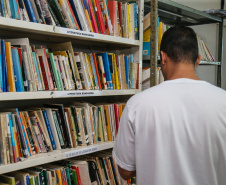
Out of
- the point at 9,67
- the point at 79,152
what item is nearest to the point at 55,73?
the point at 9,67

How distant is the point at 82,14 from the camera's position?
1.66 metres

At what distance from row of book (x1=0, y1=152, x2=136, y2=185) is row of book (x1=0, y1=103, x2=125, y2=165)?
12 centimetres

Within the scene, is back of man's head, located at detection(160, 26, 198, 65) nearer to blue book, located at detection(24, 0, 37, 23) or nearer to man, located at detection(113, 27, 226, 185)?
man, located at detection(113, 27, 226, 185)

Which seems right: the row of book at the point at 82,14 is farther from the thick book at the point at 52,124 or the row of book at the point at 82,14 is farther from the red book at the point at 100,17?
the thick book at the point at 52,124

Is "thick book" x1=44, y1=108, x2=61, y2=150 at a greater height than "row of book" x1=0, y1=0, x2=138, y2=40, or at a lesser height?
lesser

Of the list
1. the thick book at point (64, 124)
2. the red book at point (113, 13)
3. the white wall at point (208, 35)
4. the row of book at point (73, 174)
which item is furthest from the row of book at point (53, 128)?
the white wall at point (208, 35)

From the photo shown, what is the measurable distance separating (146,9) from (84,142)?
1317 mm

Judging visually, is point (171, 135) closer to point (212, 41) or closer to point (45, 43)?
point (45, 43)

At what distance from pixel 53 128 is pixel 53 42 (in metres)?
0.69

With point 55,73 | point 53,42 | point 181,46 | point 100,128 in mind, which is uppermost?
point 53,42

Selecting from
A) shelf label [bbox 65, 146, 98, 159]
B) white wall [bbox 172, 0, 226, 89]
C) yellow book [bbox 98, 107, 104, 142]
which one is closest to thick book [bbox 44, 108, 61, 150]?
shelf label [bbox 65, 146, 98, 159]

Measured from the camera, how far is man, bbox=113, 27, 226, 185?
1.00 m

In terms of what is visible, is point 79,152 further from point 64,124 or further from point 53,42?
point 53,42

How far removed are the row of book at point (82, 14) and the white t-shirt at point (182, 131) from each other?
Answer: 2.60 feet
